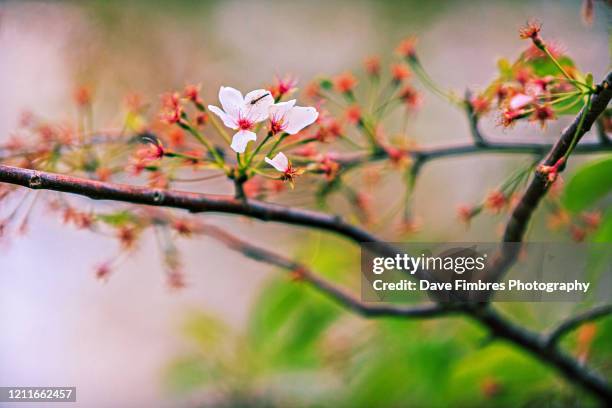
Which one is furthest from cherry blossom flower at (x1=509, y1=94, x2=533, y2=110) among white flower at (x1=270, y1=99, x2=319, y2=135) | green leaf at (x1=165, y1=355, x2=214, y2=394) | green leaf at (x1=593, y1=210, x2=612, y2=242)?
green leaf at (x1=165, y1=355, x2=214, y2=394)

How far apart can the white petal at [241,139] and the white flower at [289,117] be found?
3cm

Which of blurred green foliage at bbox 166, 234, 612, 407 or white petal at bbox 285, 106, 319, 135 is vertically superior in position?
white petal at bbox 285, 106, 319, 135

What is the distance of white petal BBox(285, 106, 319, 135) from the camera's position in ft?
1.45

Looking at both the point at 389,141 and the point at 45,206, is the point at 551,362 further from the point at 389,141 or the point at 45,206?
the point at 45,206

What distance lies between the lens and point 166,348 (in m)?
2.32

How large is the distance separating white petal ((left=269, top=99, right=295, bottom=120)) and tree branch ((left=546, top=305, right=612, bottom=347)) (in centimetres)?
39

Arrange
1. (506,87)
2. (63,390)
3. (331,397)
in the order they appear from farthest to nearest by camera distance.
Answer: (331,397), (63,390), (506,87)

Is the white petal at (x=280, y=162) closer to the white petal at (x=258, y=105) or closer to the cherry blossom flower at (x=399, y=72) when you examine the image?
the white petal at (x=258, y=105)

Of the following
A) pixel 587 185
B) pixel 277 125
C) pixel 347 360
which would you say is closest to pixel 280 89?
pixel 277 125

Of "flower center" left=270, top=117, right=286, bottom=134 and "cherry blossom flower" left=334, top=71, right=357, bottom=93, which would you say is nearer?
"flower center" left=270, top=117, right=286, bottom=134

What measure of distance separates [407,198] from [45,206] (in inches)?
15.2

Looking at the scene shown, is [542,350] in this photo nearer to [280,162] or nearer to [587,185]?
[587,185]

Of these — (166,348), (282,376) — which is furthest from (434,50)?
(282,376)

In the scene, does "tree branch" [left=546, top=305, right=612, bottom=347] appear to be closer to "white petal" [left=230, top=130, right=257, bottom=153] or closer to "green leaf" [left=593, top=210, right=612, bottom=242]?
"green leaf" [left=593, top=210, right=612, bottom=242]
